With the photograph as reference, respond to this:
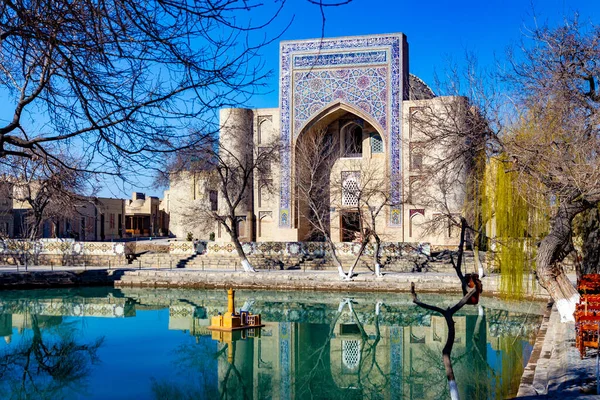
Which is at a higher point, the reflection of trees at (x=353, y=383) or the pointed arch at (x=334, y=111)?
the pointed arch at (x=334, y=111)

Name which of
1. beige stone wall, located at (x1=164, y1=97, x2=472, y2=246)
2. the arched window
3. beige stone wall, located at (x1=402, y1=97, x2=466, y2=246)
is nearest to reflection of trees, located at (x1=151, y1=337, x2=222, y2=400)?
beige stone wall, located at (x1=402, y1=97, x2=466, y2=246)

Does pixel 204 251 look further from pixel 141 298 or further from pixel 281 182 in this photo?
pixel 141 298

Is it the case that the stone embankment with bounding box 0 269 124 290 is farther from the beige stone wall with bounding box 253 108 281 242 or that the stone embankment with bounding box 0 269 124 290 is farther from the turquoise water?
the beige stone wall with bounding box 253 108 281 242

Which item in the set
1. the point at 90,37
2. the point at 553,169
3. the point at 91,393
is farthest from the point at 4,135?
the point at 553,169

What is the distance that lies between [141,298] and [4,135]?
44.4ft

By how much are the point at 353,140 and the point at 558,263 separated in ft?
52.5

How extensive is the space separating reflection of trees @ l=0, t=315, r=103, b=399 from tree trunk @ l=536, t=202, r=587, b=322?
621cm

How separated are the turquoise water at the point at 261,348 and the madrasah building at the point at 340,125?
6.41 m

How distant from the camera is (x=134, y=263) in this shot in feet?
72.2

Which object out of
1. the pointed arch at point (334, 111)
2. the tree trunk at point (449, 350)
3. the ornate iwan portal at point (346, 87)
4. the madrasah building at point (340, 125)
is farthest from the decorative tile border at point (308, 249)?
the tree trunk at point (449, 350)

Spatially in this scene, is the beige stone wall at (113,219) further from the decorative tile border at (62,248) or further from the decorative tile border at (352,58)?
the decorative tile border at (352,58)

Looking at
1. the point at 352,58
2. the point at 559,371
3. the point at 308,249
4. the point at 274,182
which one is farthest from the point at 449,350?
the point at 352,58

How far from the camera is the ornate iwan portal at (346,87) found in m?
23.1

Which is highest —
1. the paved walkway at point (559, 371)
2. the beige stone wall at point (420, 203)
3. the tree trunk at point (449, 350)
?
the beige stone wall at point (420, 203)
